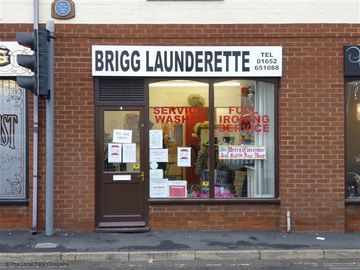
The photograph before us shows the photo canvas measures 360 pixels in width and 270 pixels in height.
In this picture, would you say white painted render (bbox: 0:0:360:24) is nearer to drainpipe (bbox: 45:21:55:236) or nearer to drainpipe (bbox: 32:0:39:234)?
drainpipe (bbox: 32:0:39:234)

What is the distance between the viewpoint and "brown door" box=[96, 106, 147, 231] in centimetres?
1025

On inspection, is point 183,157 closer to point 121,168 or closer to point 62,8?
point 121,168

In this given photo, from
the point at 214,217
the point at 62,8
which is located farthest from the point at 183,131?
the point at 62,8

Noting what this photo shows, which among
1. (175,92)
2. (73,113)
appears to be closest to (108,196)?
(73,113)

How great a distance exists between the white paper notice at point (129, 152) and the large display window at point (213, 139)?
31 cm

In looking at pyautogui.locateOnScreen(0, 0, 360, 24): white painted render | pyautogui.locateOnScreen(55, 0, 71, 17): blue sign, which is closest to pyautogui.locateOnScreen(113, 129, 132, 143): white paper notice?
pyautogui.locateOnScreen(0, 0, 360, 24): white painted render

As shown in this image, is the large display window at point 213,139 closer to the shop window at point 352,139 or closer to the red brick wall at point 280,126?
the red brick wall at point 280,126

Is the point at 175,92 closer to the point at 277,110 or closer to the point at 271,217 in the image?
the point at 277,110

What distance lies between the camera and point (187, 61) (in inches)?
400

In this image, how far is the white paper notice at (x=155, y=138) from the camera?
10.4m

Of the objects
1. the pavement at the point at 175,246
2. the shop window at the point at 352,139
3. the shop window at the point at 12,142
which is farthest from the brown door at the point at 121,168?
the shop window at the point at 352,139

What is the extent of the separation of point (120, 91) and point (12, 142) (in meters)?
2.21

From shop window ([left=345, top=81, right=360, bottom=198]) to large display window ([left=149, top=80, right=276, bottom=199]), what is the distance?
1.39 metres

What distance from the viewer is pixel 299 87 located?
1018cm
